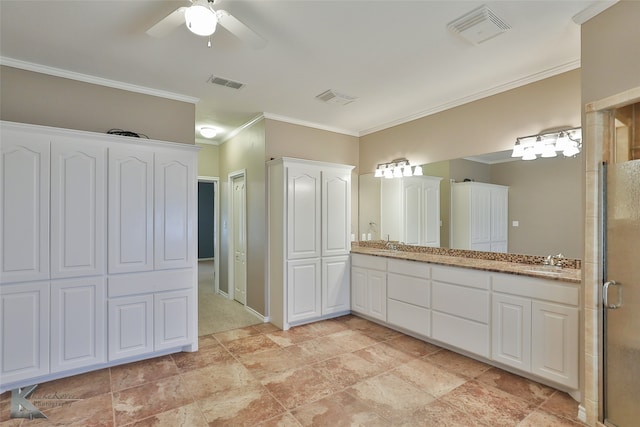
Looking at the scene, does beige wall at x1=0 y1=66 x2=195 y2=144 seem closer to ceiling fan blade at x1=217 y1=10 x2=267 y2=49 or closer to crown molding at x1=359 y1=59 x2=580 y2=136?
ceiling fan blade at x1=217 y1=10 x2=267 y2=49

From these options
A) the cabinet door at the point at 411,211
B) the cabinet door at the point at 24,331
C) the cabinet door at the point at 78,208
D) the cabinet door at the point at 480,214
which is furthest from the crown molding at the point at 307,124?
the cabinet door at the point at 24,331

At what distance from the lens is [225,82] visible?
3363 millimetres

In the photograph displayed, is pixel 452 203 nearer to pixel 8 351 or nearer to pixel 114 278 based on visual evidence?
pixel 114 278

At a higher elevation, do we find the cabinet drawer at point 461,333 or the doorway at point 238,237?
the doorway at point 238,237

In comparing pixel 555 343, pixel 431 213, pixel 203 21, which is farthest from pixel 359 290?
pixel 203 21

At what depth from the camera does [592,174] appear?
85.0 inches

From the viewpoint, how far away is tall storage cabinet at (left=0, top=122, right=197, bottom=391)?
2.59m

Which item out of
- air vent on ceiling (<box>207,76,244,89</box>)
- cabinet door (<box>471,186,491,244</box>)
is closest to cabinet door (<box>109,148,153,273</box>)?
air vent on ceiling (<box>207,76,244,89</box>)

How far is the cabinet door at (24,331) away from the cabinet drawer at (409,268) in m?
3.44

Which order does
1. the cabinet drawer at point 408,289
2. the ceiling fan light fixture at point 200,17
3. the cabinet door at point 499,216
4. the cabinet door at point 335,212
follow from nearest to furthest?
the ceiling fan light fixture at point 200,17
the cabinet door at point 499,216
the cabinet drawer at point 408,289
the cabinet door at point 335,212

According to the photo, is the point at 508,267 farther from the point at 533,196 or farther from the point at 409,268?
the point at 409,268

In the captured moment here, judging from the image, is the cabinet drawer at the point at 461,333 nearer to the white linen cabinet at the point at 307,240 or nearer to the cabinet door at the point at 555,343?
the cabinet door at the point at 555,343

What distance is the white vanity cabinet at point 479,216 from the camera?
11.5 feet

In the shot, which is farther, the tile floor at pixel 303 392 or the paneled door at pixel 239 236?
the paneled door at pixel 239 236
